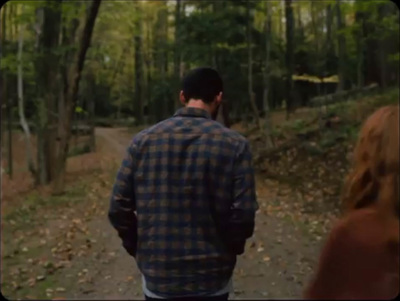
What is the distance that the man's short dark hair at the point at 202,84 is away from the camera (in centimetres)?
281

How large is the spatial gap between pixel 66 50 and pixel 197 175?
11573 mm

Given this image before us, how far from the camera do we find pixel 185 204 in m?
2.63

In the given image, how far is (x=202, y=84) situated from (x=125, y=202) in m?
0.66

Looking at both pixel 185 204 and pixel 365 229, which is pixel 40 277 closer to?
pixel 185 204

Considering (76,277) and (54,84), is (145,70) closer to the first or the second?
(54,84)

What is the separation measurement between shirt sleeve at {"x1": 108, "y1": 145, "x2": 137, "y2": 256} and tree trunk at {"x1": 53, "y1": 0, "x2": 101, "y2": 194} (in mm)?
8534

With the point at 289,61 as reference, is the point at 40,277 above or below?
below

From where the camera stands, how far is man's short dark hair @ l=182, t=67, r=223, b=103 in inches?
111

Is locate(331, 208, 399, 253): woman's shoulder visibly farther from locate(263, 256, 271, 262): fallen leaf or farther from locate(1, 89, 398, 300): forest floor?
locate(263, 256, 271, 262): fallen leaf

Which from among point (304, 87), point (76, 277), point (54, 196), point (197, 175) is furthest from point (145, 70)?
point (197, 175)

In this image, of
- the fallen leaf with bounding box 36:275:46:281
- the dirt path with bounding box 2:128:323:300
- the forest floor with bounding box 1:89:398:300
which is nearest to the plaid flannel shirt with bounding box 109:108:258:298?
the forest floor with bounding box 1:89:398:300

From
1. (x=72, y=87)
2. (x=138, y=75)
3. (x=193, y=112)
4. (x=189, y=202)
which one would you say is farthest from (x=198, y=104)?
(x=138, y=75)

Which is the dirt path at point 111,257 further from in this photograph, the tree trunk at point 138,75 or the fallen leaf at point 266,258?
the tree trunk at point 138,75

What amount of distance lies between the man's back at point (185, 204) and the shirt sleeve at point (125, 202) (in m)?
0.04
